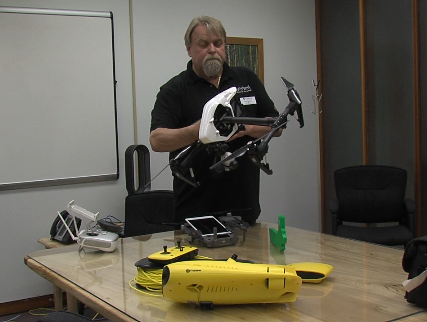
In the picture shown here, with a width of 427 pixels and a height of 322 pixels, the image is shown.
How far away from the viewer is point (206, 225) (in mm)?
1973

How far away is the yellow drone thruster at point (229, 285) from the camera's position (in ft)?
3.97

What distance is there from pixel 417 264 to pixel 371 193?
2.85 m

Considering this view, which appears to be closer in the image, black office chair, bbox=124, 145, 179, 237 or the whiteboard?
black office chair, bbox=124, 145, 179, 237

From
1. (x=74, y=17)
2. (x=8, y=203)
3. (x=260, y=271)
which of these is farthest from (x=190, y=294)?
(x=74, y=17)

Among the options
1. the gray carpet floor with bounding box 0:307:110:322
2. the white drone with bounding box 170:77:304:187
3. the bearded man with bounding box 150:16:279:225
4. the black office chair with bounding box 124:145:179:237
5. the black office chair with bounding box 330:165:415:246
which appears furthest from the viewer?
the black office chair with bounding box 330:165:415:246

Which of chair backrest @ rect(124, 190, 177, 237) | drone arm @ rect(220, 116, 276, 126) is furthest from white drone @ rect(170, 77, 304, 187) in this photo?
chair backrest @ rect(124, 190, 177, 237)

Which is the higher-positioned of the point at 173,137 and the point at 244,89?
the point at 244,89

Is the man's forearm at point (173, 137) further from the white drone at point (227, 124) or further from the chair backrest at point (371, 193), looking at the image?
the chair backrest at point (371, 193)

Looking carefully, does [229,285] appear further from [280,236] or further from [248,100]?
[248,100]

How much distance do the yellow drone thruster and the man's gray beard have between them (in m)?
1.15

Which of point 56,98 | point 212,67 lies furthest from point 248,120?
point 56,98

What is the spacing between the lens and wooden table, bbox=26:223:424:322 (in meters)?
1.20

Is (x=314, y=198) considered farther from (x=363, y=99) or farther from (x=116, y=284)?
(x=116, y=284)

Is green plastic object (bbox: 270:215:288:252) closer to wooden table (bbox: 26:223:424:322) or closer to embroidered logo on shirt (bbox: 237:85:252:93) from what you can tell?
wooden table (bbox: 26:223:424:322)
